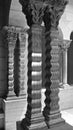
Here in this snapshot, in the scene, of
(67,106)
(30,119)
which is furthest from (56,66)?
(67,106)

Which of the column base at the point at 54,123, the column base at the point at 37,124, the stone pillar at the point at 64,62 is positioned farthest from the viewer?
the stone pillar at the point at 64,62

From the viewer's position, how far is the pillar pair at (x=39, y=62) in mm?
2619

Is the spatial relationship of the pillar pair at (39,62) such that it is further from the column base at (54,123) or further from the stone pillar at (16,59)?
the stone pillar at (16,59)

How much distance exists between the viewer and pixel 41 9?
8.77 feet

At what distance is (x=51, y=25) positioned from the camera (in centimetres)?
281

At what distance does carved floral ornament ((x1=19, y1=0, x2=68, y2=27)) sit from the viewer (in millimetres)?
2604

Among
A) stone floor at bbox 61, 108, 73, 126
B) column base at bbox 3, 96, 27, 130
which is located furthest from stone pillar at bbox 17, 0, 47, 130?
stone floor at bbox 61, 108, 73, 126

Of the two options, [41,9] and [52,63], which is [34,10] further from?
[52,63]

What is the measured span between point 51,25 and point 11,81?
2560 mm

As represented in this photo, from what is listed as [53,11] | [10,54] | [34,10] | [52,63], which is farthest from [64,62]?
[34,10]

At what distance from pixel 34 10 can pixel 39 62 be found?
0.88 m

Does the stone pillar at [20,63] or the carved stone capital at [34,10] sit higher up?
the carved stone capital at [34,10]

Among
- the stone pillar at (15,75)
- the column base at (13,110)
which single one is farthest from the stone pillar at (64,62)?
the column base at (13,110)

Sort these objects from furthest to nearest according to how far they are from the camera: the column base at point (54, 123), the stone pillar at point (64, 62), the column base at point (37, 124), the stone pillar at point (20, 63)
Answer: the stone pillar at point (64, 62) → the stone pillar at point (20, 63) → the column base at point (54, 123) → the column base at point (37, 124)
